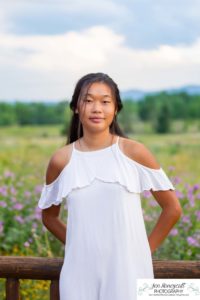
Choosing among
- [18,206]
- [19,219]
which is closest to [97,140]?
[19,219]

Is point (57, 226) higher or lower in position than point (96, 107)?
lower

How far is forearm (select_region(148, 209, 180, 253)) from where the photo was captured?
2.07 metres

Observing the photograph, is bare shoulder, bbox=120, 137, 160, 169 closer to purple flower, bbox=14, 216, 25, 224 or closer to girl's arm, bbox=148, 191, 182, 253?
girl's arm, bbox=148, 191, 182, 253

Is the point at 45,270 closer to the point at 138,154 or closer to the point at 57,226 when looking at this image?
the point at 57,226

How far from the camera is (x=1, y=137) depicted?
1034 cm

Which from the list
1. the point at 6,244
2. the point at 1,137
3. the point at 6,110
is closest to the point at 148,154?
the point at 6,244

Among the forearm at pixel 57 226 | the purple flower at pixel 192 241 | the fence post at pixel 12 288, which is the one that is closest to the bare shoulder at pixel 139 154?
the forearm at pixel 57 226

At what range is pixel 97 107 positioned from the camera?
199 centimetres

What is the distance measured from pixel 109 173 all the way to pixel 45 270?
21.9 inches

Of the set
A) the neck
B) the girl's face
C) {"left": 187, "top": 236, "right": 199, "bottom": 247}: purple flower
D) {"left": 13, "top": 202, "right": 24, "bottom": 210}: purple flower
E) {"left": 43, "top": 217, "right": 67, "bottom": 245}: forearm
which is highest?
the girl's face

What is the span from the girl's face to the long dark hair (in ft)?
0.06

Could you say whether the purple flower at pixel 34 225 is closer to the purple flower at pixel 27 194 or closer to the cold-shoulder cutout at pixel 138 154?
the purple flower at pixel 27 194

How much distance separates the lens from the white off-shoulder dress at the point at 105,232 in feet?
6.31

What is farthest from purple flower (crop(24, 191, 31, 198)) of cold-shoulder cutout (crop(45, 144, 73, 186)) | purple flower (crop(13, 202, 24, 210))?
cold-shoulder cutout (crop(45, 144, 73, 186))
